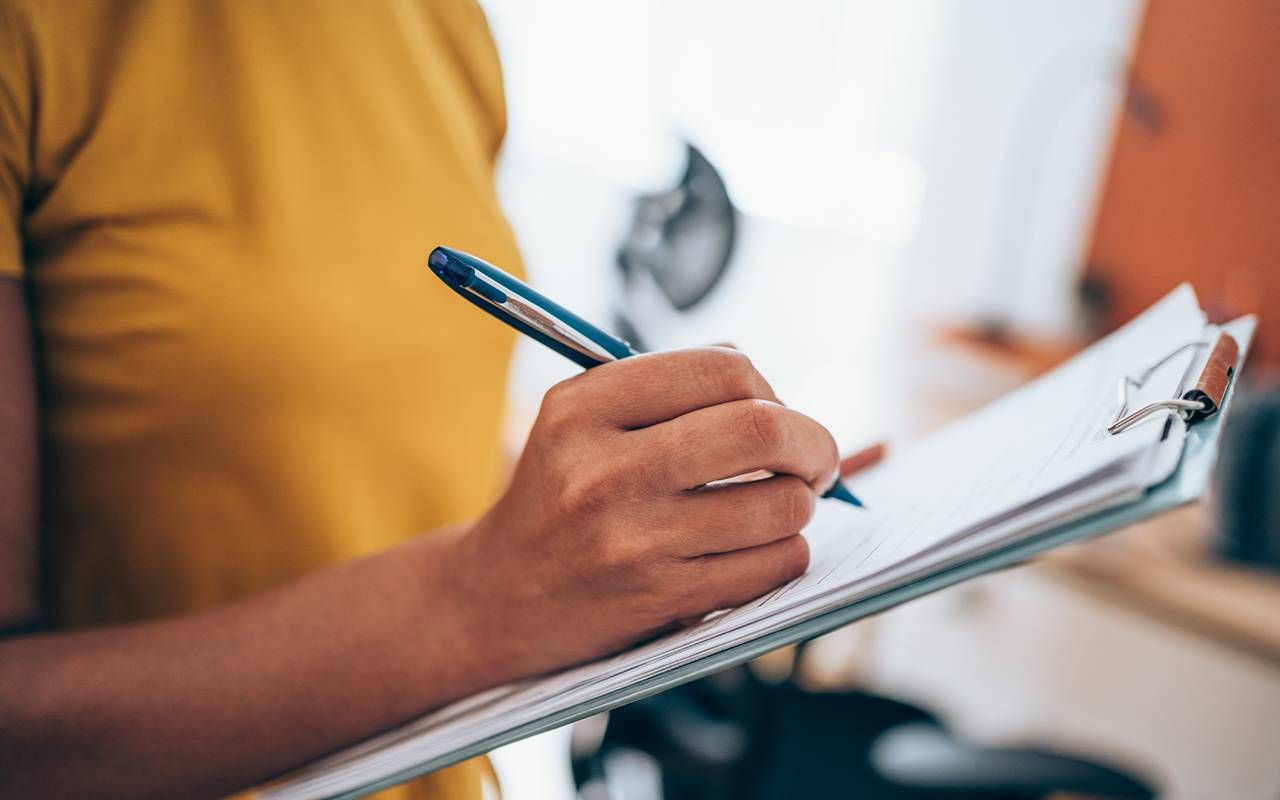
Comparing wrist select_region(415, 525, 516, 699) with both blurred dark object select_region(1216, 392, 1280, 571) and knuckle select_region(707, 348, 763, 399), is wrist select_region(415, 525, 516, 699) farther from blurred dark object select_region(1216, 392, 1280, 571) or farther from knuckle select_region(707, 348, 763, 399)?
blurred dark object select_region(1216, 392, 1280, 571)

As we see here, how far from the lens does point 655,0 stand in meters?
2.18

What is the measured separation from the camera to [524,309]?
0.36 meters

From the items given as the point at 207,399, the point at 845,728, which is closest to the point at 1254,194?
the point at 845,728

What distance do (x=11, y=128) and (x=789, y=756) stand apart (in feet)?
3.31

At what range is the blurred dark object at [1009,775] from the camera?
82 centimetres

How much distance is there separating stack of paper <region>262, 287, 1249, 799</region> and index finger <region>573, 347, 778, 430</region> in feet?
0.29

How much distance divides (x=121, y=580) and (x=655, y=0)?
6.83 feet

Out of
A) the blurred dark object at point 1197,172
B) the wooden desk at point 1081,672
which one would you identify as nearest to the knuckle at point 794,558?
the wooden desk at point 1081,672

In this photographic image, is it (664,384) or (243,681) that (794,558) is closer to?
(664,384)

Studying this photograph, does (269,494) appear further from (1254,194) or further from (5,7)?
(1254,194)

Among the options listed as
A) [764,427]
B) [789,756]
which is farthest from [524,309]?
Answer: [789,756]

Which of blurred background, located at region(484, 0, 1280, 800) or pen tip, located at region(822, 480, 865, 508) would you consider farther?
blurred background, located at region(484, 0, 1280, 800)

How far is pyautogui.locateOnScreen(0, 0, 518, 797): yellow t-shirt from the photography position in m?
0.45

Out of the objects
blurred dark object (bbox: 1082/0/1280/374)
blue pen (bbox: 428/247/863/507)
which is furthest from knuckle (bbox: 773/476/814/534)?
blurred dark object (bbox: 1082/0/1280/374)
